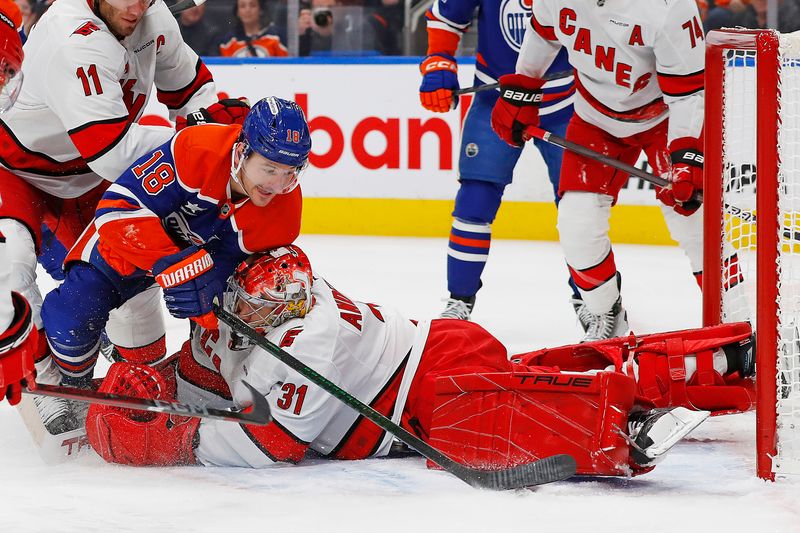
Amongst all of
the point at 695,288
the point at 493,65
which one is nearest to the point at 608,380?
the point at 493,65

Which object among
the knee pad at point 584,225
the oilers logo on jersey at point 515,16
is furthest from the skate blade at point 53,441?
the oilers logo on jersey at point 515,16

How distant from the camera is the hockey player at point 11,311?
1.64 m

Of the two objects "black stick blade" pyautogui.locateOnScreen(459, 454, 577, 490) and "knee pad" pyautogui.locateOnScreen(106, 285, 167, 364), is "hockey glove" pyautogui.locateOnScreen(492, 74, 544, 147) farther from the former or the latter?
"black stick blade" pyautogui.locateOnScreen(459, 454, 577, 490)

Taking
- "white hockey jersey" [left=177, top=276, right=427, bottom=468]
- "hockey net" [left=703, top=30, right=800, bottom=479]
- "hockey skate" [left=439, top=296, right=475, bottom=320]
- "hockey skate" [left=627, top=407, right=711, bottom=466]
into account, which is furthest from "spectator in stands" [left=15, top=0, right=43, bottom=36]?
"hockey skate" [left=627, top=407, right=711, bottom=466]

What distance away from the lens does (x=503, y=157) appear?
143 inches

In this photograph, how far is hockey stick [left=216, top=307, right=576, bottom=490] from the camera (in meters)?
1.98

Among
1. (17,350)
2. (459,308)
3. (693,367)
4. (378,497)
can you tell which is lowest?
(459,308)

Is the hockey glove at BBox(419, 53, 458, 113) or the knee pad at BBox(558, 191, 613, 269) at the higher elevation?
the hockey glove at BBox(419, 53, 458, 113)

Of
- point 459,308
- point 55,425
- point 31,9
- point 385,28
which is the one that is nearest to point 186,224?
point 55,425

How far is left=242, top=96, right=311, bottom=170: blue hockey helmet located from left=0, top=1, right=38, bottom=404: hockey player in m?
0.56

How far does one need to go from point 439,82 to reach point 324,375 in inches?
73.9

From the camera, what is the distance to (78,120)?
2.42m

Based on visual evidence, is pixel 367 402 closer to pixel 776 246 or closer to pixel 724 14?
pixel 776 246

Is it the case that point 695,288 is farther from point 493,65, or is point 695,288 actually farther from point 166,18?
point 166,18
